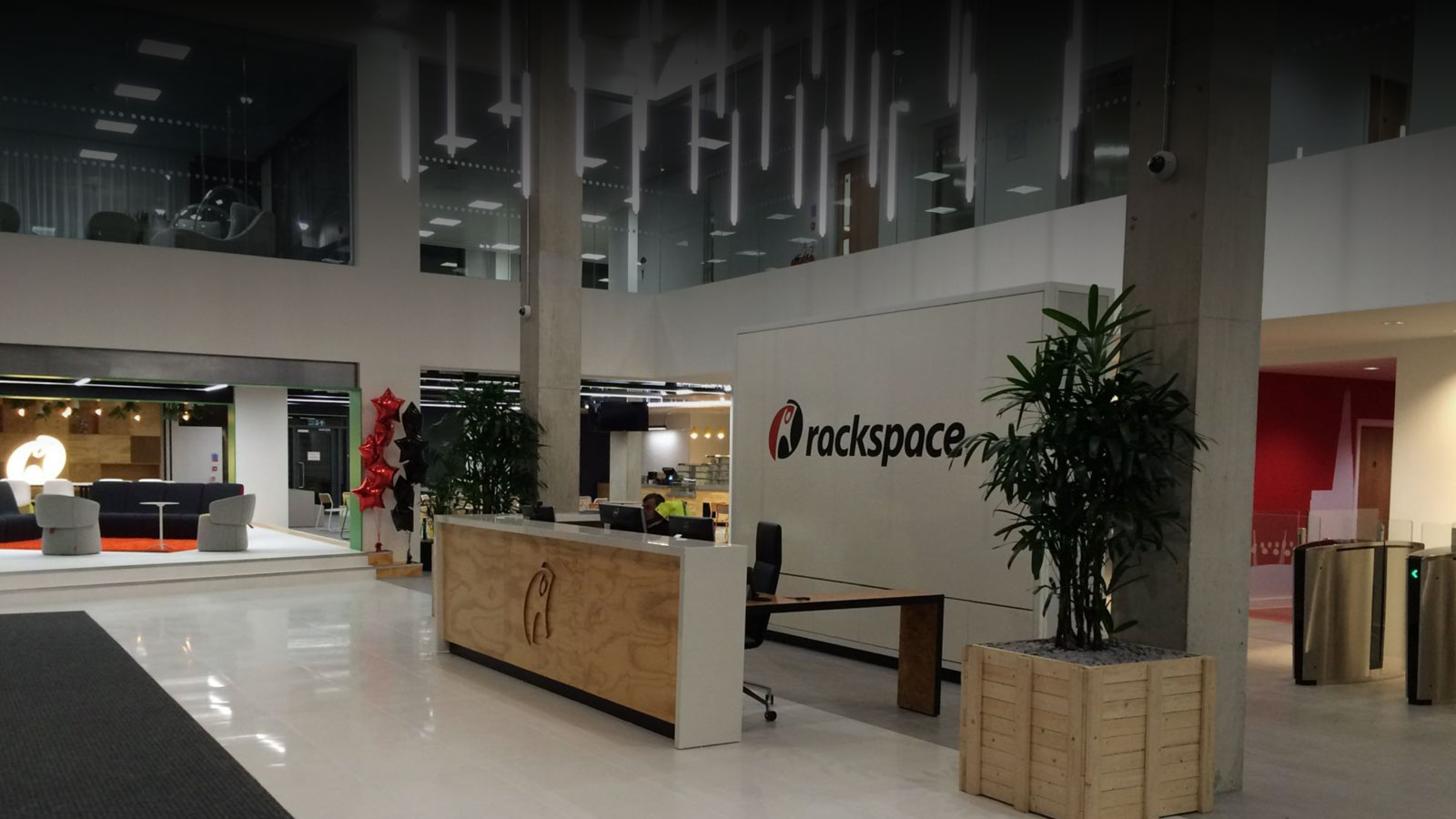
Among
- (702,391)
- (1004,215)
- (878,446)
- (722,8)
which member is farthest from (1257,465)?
(702,391)

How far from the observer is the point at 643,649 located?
6.12 meters

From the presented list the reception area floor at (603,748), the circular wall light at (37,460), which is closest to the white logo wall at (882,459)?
the reception area floor at (603,748)

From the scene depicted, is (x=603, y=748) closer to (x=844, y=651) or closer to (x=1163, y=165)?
(x=844, y=651)

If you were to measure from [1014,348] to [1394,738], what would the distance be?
3.15m

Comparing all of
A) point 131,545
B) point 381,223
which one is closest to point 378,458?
point 381,223

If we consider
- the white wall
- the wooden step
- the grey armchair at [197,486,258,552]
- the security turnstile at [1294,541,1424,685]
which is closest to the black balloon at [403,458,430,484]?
the wooden step

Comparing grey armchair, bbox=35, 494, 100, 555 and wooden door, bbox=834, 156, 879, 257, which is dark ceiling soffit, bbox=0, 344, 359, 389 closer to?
grey armchair, bbox=35, 494, 100, 555

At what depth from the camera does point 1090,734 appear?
15.0 feet

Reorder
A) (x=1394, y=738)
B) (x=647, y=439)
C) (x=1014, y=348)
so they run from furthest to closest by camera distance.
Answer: (x=647, y=439) → (x=1014, y=348) → (x=1394, y=738)

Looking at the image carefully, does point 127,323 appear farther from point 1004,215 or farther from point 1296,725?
point 1296,725

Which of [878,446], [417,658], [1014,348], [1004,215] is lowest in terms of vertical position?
[417,658]

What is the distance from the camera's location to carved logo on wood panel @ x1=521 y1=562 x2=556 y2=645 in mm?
7066

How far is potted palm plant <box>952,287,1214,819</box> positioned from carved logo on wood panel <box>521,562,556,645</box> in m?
2.93

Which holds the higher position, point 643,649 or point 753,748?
point 643,649
